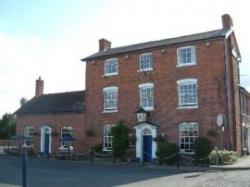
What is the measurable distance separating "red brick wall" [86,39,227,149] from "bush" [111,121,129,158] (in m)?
1.09

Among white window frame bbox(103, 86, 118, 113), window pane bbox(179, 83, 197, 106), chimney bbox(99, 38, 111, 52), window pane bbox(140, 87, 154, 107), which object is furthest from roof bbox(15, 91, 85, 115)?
window pane bbox(179, 83, 197, 106)

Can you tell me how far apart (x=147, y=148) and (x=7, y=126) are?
34856 mm

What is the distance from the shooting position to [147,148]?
2877 cm

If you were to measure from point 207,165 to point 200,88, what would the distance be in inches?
217

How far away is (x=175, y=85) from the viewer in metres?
27.9

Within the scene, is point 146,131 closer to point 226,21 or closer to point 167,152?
point 167,152

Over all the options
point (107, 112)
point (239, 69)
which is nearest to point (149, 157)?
point (107, 112)

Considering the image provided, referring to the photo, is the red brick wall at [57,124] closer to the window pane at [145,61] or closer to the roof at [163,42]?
the roof at [163,42]

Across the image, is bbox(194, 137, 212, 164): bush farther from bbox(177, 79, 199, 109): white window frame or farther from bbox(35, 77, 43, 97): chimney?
bbox(35, 77, 43, 97): chimney

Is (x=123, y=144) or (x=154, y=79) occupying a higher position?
(x=154, y=79)

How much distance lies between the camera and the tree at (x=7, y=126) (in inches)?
2245

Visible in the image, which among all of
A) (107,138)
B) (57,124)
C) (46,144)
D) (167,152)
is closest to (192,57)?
(167,152)

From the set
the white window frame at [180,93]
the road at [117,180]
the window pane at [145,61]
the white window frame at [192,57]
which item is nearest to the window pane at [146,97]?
the window pane at [145,61]

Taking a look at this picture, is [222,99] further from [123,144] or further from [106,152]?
[106,152]
